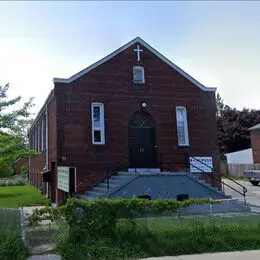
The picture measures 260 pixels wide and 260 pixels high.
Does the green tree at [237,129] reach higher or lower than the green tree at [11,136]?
higher

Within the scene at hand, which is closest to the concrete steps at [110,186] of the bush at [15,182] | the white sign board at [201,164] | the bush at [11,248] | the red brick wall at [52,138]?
the red brick wall at [52,138]

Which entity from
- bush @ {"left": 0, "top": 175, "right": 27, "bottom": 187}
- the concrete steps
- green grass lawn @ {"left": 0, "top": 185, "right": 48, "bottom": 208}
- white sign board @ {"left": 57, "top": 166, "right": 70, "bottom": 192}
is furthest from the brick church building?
bush @ {"left": 0, "top": 175, "right": 27, "bottom": 187}

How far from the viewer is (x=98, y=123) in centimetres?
1934

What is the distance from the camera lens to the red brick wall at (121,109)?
735 inches

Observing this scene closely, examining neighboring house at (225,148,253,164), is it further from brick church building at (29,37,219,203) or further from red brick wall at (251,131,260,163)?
brick church building at (29,37,219,203)

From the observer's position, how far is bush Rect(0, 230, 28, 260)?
28.1 feet

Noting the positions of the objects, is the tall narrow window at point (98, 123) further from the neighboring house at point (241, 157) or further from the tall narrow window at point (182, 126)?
the neighboring house at point (241, 157)

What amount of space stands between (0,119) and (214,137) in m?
12.4

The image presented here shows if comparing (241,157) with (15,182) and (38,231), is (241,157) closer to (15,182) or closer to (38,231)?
(15,182)

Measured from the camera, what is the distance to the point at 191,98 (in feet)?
69.3

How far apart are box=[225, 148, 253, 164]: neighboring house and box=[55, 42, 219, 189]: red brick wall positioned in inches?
1259

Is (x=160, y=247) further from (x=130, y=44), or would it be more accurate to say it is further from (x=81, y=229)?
(x=130, y=44)

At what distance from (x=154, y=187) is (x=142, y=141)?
3.94 m

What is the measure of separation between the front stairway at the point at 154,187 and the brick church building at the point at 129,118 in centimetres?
191
